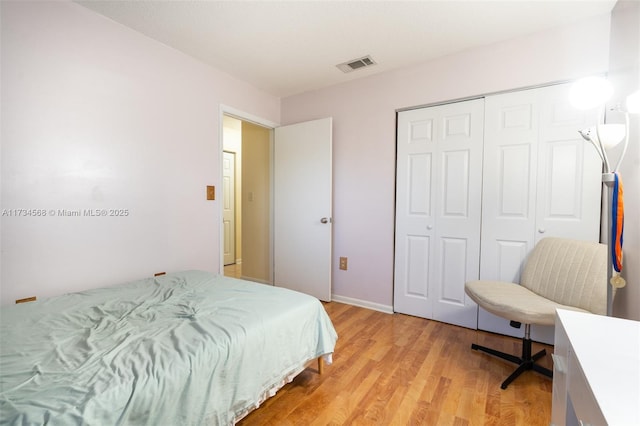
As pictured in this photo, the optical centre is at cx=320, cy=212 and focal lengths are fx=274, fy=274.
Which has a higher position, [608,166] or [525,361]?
[608,166]

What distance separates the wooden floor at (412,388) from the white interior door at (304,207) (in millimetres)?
1004

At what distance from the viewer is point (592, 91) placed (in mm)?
1298

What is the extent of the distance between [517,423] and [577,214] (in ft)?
5.04

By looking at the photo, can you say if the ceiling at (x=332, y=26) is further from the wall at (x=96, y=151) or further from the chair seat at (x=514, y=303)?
the chair seat at (x=514, y=303)

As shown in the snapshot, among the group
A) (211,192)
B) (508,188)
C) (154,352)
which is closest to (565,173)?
(508,188)

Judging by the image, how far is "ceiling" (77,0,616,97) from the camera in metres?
1.84

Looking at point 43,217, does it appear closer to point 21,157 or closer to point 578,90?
point 21,157

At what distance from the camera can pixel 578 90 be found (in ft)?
4.39

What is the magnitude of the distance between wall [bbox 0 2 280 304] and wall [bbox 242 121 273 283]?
103cm

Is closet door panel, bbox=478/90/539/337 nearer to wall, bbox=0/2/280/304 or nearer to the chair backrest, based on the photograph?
the chair backrest

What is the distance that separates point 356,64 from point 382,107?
49 centimetres

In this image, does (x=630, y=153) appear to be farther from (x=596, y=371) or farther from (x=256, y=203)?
(x=256, y=203)

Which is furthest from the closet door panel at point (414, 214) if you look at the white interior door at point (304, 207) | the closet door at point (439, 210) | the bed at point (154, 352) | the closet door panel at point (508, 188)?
the bed at point (154, 352)

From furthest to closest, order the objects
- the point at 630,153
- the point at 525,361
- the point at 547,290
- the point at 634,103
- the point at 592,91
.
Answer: the point at 547,290
the point at 525,361
the point at 630,153
the point at 592,91
the point at 634,103
